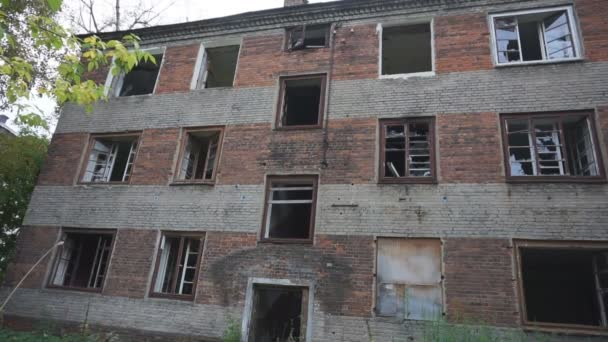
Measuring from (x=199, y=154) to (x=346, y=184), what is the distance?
5.10 meters

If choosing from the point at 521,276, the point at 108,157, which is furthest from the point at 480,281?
the point at 108,157

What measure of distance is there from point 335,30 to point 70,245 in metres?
10.1

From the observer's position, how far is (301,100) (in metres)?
13.8

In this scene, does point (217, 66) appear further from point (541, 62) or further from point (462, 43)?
point (541, 62)

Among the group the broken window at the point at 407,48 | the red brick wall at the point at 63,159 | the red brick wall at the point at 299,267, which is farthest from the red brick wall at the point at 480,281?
the red brick wall at the point at 63,159

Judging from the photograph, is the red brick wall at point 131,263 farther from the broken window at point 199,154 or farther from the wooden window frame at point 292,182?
the wooden window frame at point 292,182

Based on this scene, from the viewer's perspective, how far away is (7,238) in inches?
650

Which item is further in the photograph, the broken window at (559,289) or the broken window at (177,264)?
the broken window at (177,264)

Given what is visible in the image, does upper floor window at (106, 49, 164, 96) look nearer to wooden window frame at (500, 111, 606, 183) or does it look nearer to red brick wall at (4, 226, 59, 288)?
red brick wall at (4, 226, 59, 288)

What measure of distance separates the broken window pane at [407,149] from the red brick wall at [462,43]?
1.75 meters

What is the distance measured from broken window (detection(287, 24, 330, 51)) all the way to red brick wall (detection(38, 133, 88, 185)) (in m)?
7.29

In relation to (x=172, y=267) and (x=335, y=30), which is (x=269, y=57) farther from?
→ (x=172, y=267)

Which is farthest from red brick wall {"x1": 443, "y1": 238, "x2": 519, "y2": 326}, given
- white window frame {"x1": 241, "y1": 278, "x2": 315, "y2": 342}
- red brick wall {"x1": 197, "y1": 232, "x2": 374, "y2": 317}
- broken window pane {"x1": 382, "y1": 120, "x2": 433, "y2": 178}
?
white window frame {"x1": 241, "y1": 278, "x2": 315, "y2": 342}

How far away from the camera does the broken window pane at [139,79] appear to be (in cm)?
1415
